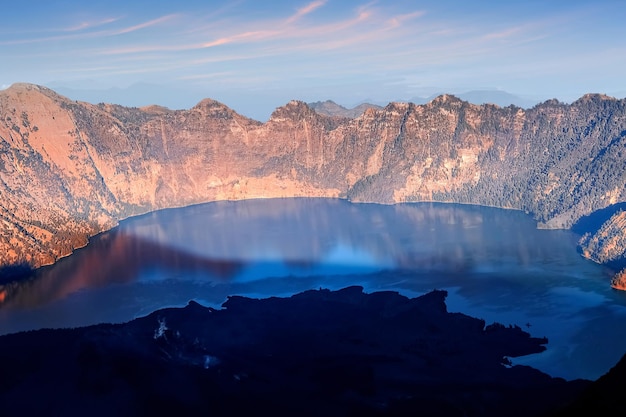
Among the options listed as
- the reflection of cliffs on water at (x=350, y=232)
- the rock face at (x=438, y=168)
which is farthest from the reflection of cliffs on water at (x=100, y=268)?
the rock face at (x=438, y=168)

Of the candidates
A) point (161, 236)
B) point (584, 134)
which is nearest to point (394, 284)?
point (161, 236)

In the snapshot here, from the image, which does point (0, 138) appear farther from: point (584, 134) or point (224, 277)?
point (584, 134)

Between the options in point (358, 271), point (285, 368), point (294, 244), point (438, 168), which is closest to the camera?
point (285, 368)

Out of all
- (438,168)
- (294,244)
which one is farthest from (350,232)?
(438,168)

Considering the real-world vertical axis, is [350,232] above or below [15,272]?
below

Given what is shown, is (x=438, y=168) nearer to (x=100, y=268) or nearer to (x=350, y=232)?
(x=350, y=232)

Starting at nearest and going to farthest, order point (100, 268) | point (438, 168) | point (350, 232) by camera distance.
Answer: point (100, 268), point (350, 232), point (438, 168)
